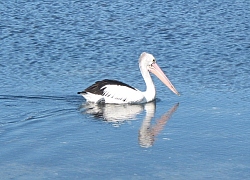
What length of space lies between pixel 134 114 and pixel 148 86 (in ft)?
3.26

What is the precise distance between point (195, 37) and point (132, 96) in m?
4.10

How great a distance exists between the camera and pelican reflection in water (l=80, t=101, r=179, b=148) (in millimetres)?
9102

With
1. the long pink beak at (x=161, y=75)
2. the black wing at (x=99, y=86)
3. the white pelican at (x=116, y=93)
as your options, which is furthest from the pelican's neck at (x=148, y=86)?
the black wing at (x=99, y=86)

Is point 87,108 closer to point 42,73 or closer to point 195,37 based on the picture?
point 42,73

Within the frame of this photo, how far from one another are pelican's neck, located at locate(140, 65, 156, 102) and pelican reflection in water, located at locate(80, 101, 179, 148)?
84 millimetres

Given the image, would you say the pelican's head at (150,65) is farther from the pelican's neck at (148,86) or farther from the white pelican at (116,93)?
the white pelican at (116,93)

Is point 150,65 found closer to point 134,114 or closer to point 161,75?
point 161,75

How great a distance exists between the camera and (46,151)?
8.35 m

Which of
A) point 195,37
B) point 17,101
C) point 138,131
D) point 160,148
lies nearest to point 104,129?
point 138,131

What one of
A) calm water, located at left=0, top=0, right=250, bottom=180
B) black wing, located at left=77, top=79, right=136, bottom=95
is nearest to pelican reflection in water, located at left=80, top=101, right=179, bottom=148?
calm water, located at left=0, top=0, right=250, bottom=180

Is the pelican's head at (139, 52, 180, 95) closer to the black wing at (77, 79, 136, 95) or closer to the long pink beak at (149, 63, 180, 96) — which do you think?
the long pink beak at (149, 63, 180, 96)

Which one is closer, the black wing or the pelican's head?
the black wing

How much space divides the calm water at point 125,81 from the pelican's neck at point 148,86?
20 centimetres

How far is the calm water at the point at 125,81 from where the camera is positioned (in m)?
8.04
